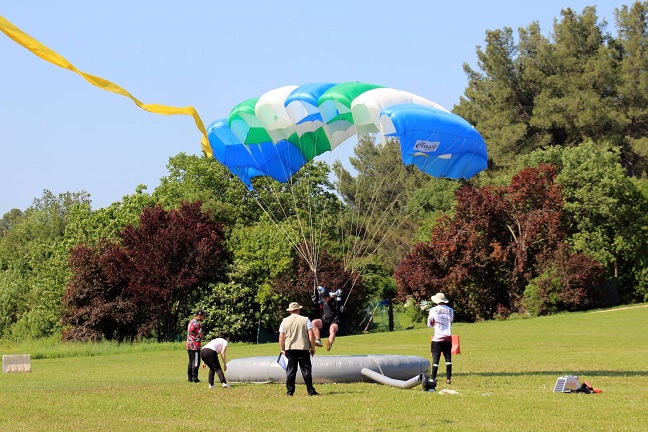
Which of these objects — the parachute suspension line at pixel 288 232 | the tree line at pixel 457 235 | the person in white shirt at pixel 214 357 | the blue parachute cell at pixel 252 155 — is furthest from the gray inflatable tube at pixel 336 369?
the tree line at pixel 457 235

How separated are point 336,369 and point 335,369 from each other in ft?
0.06

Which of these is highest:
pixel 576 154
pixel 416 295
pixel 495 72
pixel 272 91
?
pixel 495 72

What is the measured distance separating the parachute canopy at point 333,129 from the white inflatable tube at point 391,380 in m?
4.48

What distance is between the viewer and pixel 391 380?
16125 millimetres

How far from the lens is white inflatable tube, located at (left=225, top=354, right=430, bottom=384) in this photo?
16.7m

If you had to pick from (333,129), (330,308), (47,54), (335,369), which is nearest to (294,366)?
(335,369)

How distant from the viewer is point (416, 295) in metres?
48.7

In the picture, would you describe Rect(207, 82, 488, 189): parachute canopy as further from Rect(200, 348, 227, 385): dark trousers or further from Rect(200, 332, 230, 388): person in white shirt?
Rect(200, 348, 227, 385): dark trousers

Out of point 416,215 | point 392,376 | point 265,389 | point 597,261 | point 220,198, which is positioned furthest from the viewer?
point 416,215

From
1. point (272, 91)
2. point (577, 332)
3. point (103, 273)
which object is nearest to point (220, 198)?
point (103, 273)

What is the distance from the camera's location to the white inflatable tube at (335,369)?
16.7m

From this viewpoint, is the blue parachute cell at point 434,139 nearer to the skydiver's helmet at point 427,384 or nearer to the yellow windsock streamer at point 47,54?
the skydiver's helmet at point 427,384

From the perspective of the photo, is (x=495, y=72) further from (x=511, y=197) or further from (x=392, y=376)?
(x=392, y=376)

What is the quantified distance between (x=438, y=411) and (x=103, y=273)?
111ft
